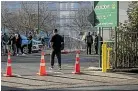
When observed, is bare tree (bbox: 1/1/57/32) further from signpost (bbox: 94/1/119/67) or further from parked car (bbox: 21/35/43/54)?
signpost (bbox: 94/1/119/67)

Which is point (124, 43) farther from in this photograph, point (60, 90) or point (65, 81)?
point (60, 90)

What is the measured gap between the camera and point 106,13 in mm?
17641

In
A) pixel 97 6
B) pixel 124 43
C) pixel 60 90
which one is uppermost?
pixel 97 6

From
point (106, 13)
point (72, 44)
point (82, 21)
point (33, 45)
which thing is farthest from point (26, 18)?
point (106, 13)

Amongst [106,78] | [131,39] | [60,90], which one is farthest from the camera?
[131,39]

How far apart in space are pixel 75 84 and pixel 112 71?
3.79 metres

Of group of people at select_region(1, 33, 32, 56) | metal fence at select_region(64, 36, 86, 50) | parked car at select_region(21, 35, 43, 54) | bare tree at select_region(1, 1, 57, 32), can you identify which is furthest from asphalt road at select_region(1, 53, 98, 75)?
bare tree at select_region(1, 1, 57, 32)

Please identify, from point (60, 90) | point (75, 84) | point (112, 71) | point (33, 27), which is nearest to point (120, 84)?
point (75, 84)

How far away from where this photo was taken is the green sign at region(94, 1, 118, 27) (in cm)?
1731

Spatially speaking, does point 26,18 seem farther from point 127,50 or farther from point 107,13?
point 127,50

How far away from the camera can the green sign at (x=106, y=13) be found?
17312 mm

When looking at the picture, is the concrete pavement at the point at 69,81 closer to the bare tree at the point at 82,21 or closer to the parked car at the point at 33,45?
the parked car at the point at 33,45

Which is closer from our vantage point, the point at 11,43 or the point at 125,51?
the point at 125,51

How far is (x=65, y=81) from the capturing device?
1372 cm
